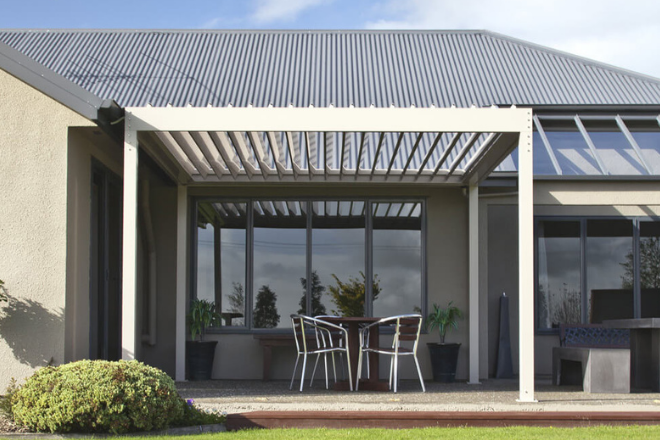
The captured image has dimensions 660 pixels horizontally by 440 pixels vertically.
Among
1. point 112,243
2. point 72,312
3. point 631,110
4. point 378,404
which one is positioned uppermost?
point 631,110

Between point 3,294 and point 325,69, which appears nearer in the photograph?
point 3,294

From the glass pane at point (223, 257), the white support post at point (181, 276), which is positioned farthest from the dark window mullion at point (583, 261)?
the white support post at point (181, 276)

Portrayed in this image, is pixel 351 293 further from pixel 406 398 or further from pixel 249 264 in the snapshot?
pixel 406 398

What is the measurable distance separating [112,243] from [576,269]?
19.4 feet

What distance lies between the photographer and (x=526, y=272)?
7.09 meters

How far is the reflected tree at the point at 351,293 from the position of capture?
33.3 ft

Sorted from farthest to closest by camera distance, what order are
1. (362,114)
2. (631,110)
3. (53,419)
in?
(631,110)
(362,114)
(53,419)

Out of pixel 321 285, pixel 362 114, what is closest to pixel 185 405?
pixel 362 114

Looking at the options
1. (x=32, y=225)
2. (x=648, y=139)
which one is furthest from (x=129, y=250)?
(x=648, y=139)

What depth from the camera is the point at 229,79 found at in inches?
516

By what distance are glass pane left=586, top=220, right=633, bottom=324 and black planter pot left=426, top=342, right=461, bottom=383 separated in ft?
7.20

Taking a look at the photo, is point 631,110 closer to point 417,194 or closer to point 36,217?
point 417,194

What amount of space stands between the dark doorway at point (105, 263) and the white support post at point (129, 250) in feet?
3.91

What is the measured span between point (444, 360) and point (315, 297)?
1.77 m
